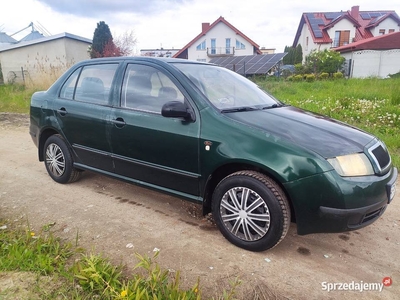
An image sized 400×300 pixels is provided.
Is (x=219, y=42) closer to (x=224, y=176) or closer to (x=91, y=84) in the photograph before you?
(x=91, y=84)

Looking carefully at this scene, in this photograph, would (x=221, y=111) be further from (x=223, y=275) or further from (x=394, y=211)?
(x=394, y=211)

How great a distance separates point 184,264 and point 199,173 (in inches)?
32.2

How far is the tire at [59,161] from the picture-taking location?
4.19 m

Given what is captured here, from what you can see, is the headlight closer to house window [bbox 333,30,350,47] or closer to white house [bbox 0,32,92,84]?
white house [bbox 0,32,92,84]

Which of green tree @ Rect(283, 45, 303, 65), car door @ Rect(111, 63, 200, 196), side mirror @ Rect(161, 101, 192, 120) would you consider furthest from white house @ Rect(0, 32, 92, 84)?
green tree @ Rect(283, 45, 303, 65)

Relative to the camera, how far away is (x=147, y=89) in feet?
11.1

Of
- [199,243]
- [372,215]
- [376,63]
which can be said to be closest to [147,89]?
[199,243]

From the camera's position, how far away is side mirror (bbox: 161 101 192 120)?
2871 mm

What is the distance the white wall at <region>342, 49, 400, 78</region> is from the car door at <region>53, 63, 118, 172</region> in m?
25.6

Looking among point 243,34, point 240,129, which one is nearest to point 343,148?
point 240,129

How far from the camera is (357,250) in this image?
2.85 m

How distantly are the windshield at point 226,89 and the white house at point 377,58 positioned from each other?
24920 millimetres

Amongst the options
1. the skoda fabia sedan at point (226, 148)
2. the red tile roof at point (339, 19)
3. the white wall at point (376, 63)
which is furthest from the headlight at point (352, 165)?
the red tile roof at point (339, 19)

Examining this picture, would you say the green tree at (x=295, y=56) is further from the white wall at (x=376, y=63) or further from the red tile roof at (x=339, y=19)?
the white wall at (x=376, y=63)
